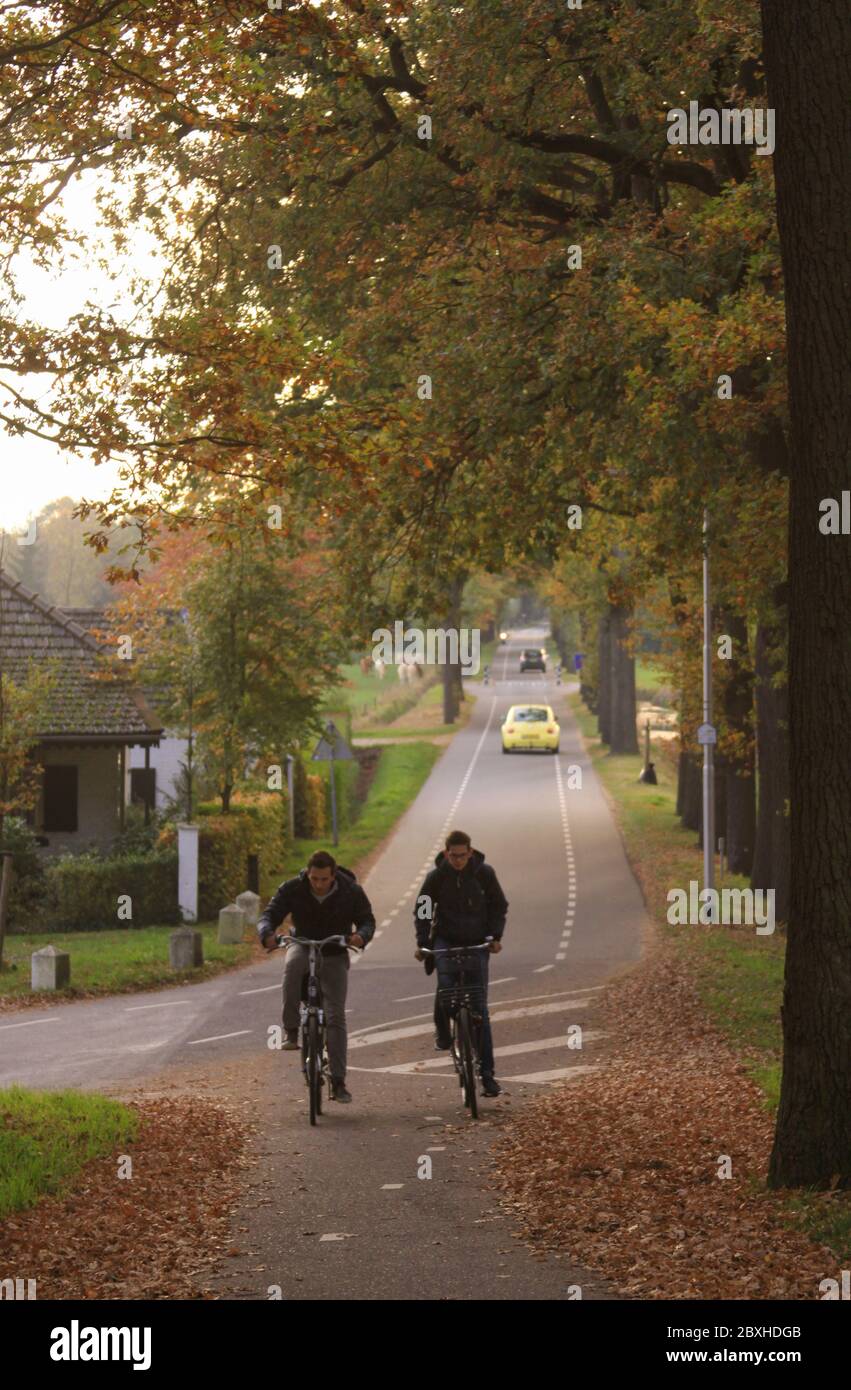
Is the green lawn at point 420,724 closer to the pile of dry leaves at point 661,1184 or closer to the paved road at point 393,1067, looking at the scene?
the paved road at point 393,1067

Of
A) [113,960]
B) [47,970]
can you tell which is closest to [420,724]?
[113,960]

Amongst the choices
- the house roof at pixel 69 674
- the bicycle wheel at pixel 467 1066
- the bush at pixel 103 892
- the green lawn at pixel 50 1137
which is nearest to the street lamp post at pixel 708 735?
the bush at pixel 103 892

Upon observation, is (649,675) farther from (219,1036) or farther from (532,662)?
Answer: (219,1036)

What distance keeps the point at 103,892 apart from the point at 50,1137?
20333 millimetres

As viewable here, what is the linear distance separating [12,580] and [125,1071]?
76.0 ft

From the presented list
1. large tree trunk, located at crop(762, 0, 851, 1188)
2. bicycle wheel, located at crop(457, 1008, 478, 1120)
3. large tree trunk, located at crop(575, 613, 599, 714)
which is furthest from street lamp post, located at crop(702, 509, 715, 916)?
large tree trunk, located at crop(575, 613, 599, 714)

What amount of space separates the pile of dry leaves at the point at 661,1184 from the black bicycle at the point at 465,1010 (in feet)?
1.59

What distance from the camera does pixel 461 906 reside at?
45.0 feet

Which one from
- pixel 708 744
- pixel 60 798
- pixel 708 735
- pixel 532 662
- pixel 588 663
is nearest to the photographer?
pixel 708 735

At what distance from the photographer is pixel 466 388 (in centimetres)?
1816

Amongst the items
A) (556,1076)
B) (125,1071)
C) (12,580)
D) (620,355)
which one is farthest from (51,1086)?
(12,580)

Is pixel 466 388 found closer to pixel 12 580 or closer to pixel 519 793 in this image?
pixel 12 580

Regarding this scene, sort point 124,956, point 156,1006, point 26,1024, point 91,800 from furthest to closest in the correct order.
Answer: point 91,800, point 124,956, point 156,1006, point 26,1024

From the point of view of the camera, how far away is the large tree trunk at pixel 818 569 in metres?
8.88
